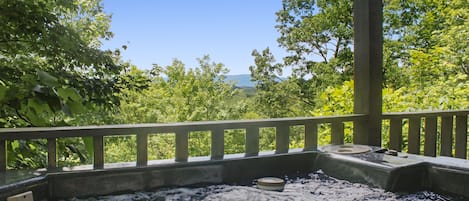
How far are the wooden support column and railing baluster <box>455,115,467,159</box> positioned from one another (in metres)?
1.01

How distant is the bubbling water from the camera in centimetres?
177

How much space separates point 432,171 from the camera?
200 cm

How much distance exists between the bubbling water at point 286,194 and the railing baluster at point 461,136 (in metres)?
1.69

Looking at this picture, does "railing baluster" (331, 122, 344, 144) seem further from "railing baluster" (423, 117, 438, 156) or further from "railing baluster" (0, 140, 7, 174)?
"railing baluster" (0, 140, 7, 174)

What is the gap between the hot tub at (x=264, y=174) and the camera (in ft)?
5.72

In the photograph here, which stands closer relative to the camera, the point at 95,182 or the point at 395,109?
the point at 95,182

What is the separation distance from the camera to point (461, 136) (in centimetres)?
329

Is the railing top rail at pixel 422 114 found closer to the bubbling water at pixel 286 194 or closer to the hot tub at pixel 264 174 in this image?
the hot tub at pixel 264 174

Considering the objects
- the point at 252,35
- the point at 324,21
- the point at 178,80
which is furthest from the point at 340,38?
the point at 178,80

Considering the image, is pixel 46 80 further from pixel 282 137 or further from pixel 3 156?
pixel 282 137

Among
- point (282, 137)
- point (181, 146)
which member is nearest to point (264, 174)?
point (282, 137)

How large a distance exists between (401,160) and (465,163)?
1.04 feet

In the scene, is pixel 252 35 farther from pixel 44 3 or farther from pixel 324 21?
pixel 44 3

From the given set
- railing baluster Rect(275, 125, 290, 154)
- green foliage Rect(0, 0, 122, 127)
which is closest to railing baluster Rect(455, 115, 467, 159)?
railing baluster Rect(275, 125, 290, 154)
